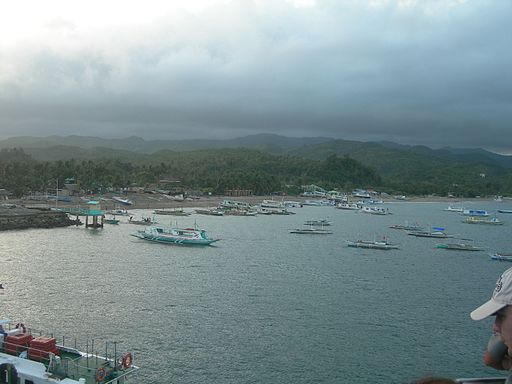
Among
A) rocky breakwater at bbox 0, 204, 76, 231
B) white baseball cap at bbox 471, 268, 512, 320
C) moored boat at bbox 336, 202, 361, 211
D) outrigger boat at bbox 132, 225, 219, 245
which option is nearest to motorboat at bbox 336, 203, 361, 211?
moored boat at bbox 336, 202, 361, 211

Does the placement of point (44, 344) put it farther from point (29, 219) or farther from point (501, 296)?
point (29, 219)

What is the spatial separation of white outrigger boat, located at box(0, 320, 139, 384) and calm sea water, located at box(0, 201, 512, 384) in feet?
9.67

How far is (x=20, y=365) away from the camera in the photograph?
17969mm

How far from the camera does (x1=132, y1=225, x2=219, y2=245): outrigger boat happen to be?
61.5m

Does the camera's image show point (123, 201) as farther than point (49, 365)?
Yes

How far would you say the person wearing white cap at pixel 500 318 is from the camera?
2693 mm

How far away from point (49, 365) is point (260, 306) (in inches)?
694

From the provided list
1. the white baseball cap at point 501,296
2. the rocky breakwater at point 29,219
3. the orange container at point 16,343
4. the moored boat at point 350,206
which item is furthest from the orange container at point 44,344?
the moored boat at point 350,206

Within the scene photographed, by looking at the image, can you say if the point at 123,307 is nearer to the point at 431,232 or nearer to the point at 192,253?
the point at 192,253

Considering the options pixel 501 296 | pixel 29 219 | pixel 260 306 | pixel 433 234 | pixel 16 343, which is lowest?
pixel 260 306

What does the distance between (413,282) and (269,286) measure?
1311 centimetres

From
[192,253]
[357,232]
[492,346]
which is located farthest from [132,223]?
[492,346]

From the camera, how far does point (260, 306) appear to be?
3325 cm

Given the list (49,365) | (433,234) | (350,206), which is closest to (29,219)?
(433,234)
